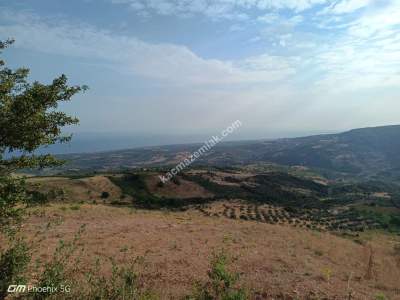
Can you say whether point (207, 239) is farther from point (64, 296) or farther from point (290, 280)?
point (64, 296)

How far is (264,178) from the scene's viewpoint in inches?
4520

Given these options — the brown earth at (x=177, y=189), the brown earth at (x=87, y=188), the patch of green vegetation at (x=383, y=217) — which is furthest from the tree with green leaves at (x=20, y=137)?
the brown earth at (x=177, y=189)

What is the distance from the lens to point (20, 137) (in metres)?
8.60

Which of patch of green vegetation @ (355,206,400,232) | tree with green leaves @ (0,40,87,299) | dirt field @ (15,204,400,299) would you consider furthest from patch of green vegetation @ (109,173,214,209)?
tree with green leaves @ (0,40,87,299)

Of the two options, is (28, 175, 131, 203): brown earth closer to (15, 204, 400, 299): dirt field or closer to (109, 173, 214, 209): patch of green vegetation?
(109, 173, 214, 209): patch of green vegetation

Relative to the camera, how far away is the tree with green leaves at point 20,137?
8.28m

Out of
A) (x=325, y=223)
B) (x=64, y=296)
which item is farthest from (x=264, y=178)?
(x=64, y=296)

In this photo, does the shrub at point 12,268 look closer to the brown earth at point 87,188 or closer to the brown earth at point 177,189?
the brown earth at point 87,188

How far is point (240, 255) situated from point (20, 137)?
Result: 12387 mm

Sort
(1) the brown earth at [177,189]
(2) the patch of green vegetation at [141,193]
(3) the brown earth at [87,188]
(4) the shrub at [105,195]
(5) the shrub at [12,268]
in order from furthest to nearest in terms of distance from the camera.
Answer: (1) the brown earth at [177,189]
(2) the patch of green vegetation at [141,193]
(4) the shrub at [105,195]
(3) the brown earth at [87,188]
(5) the shrub at [12,268]

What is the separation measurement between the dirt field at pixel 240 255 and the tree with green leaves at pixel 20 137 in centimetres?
→ 103

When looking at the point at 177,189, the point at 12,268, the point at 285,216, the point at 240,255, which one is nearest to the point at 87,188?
the point at 177,189

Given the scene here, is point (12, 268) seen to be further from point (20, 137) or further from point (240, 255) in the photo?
point (240, 255)

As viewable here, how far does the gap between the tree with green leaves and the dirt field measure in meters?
1.03
